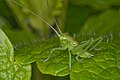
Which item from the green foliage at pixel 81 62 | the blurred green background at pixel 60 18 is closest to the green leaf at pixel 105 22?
the blurred green background at pixel 60 18

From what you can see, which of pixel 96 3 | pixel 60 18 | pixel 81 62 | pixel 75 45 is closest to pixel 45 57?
pixel 81 62

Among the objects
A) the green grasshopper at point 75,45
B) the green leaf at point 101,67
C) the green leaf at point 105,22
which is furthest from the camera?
the green leaf at point 105,22

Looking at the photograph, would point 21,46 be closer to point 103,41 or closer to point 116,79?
point 103,41

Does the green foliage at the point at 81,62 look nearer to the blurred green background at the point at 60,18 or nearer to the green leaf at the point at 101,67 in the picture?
the green leaf at the point at 101,67

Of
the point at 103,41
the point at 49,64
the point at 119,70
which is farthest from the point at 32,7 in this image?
the point at 119,70

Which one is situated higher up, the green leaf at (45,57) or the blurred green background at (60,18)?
the blurred green background at (60,18)
